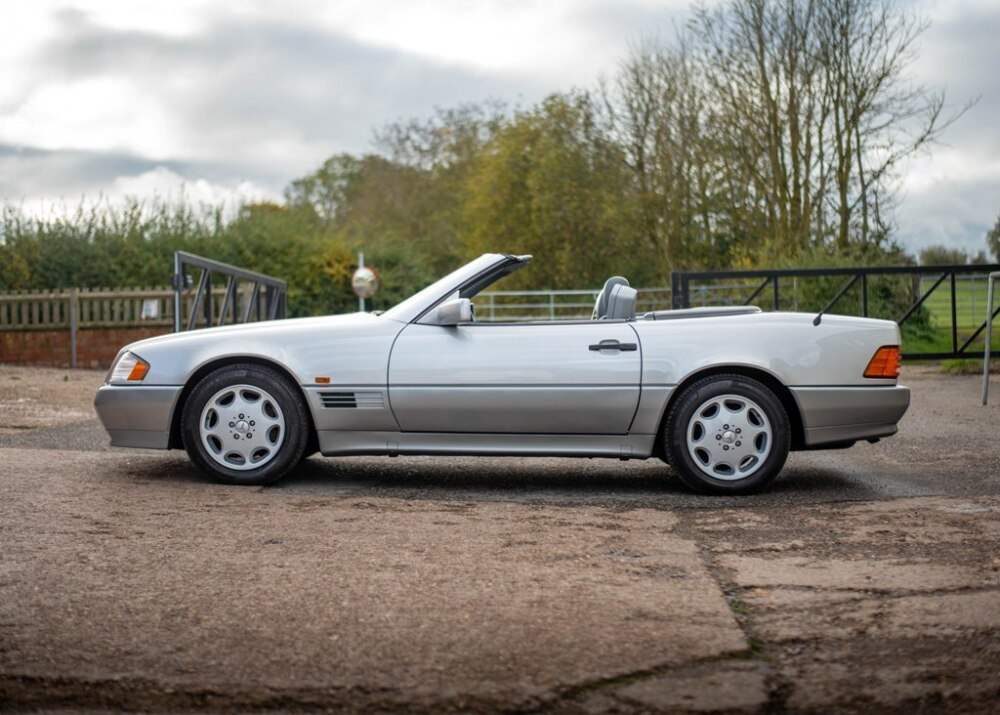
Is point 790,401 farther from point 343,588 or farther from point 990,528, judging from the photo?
point 343,588

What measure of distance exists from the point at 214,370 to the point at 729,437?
3000 millimetres

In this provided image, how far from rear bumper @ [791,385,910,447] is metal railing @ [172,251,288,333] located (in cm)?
782

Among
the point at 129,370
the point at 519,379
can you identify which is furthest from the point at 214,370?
the point at 519,379

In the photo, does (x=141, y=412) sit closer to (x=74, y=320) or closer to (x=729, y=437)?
(x=729, y=437)

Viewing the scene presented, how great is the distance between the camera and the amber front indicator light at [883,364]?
7.14 metres

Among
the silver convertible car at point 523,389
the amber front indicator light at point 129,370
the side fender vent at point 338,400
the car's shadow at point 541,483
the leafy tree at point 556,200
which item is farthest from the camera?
the leafy tree at point 556,200

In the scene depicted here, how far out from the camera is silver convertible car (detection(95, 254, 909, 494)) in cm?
704

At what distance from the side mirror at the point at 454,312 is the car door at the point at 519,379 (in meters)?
0.08

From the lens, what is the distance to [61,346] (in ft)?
77.3

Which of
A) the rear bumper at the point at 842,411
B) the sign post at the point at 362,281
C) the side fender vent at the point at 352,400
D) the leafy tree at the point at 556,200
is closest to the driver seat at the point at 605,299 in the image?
the rear bumper at the point at 842,411

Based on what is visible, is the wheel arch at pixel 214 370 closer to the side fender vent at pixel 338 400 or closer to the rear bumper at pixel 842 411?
the side fender vent at pixel 338 400

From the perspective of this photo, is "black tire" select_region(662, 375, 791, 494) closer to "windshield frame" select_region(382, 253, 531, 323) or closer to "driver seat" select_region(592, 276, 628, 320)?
"driver seat" select_region(592, 276, 628, 320)

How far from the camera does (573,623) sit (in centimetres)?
405

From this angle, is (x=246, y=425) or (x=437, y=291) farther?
(x=437, y=291)
